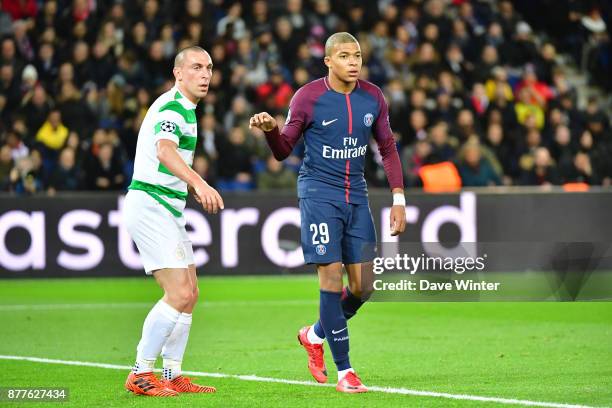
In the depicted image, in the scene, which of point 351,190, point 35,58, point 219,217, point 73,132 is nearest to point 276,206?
point 219,217

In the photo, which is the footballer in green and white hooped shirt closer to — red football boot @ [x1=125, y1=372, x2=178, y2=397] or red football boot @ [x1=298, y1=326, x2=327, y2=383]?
red football boot @ [x1=125, y1=372, x2=178, y2=397]

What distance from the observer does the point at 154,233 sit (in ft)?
26.8

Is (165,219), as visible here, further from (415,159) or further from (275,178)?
(415,159)

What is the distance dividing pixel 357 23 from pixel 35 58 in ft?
18.4

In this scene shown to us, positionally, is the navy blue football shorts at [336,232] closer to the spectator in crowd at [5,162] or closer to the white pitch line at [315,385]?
the white pitch line at [315,385]

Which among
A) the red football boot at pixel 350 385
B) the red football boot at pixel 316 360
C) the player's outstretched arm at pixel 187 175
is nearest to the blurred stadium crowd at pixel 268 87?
the red football boot at pixel 316 360

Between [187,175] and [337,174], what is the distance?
4.02ft


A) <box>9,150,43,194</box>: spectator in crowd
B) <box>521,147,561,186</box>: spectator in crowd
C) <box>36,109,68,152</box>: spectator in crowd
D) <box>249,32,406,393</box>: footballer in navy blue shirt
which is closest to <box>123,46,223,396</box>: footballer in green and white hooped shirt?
<box>249,32,406,393</box>: footballer in navy blue shirt

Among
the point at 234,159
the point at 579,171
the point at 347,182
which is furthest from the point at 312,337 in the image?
the point at 579,171

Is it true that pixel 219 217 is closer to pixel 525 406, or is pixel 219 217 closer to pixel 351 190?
pixel 351 190

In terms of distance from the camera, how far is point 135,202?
8.23 meters

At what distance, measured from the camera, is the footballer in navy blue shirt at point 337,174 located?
838 centimetres

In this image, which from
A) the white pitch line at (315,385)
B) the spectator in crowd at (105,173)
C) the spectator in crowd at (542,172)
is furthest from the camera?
the spectator in crowd at (542,172)

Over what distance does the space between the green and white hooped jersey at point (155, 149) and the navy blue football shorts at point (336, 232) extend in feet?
2.89
